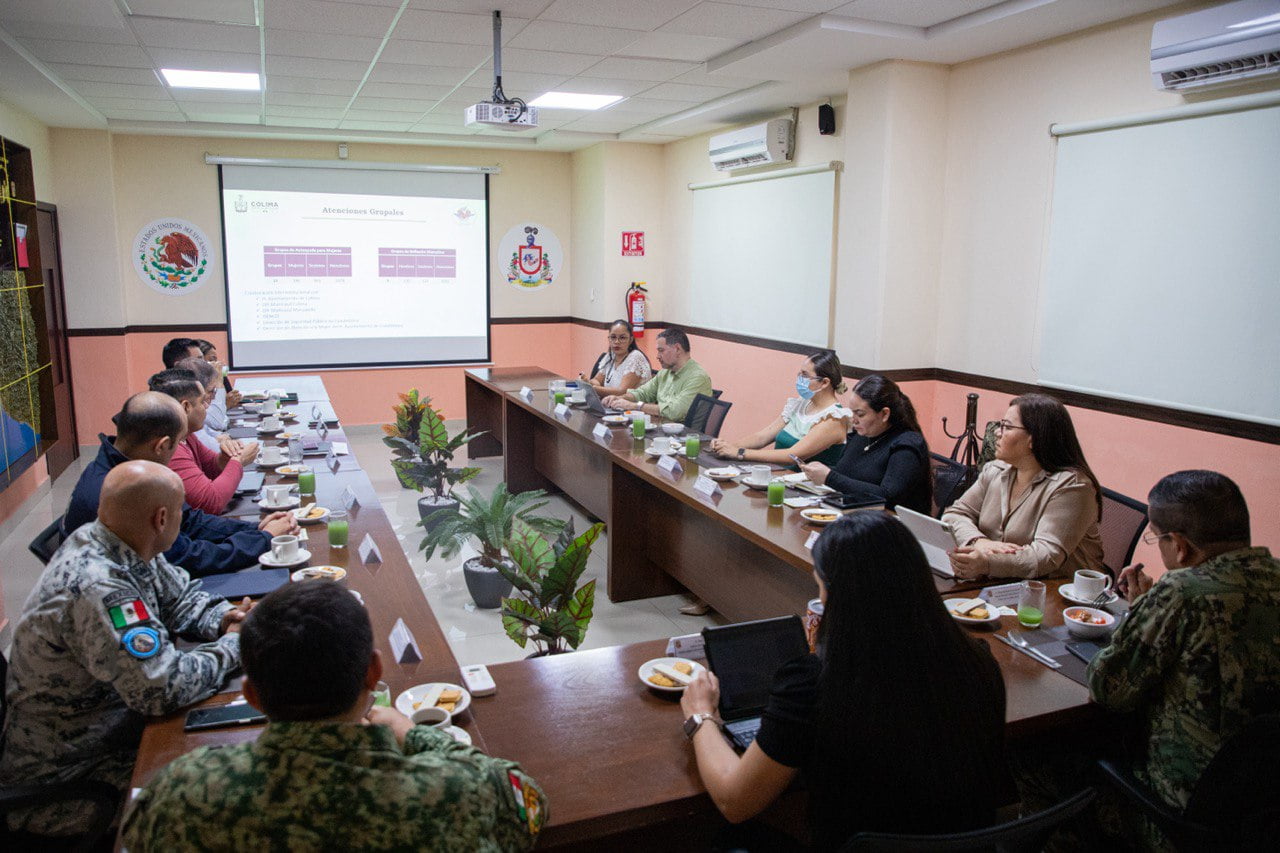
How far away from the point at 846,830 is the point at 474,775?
0.59 metres

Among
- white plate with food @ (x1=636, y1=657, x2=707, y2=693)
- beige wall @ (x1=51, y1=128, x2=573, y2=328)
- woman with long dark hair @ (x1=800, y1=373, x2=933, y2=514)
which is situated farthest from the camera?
beige wall @ (x1=51, y1=128, x2=573, y2=328)

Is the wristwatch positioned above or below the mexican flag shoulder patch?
below

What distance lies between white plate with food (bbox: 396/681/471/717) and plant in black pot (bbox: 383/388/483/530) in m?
3.03

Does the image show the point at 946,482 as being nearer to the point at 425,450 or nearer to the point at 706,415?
the point at 706,415

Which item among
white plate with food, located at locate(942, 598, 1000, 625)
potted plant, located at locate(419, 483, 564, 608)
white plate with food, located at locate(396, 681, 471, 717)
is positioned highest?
white plate with food, located at locate(942, 598, 1000, 625)

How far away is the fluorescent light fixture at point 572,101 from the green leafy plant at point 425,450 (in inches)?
87.7

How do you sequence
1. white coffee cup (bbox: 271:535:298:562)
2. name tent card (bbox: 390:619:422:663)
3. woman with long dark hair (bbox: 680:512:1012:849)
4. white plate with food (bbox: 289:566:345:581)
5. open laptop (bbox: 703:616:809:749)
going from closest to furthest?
woman with long dark hair (bbox: 680:512:1012:849) < open laptop (bbox: 703:616:809:749) < name tent card (bbox: 390:619:422:663) < white plate with food (bbox: 289:566:345:581) < white coffee cup (bbox: 271:535:298:562)

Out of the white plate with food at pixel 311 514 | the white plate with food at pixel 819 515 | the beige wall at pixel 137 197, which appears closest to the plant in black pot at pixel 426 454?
the white plate with food at pixel 311 514

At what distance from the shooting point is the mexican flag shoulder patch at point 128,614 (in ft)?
5.44

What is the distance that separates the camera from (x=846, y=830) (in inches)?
54.6

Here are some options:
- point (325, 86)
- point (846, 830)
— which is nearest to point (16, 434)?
point (325, 86)

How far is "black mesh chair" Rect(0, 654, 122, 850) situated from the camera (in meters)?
1.60

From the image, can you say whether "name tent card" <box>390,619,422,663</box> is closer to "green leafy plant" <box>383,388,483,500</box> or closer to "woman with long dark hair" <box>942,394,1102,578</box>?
"woman with long dark hair" <box>942,394,1102,578</box>

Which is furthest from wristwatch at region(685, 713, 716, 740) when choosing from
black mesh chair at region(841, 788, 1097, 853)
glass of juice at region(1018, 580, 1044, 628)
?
glass of juice at region(1018, 580, 1044, 628)
